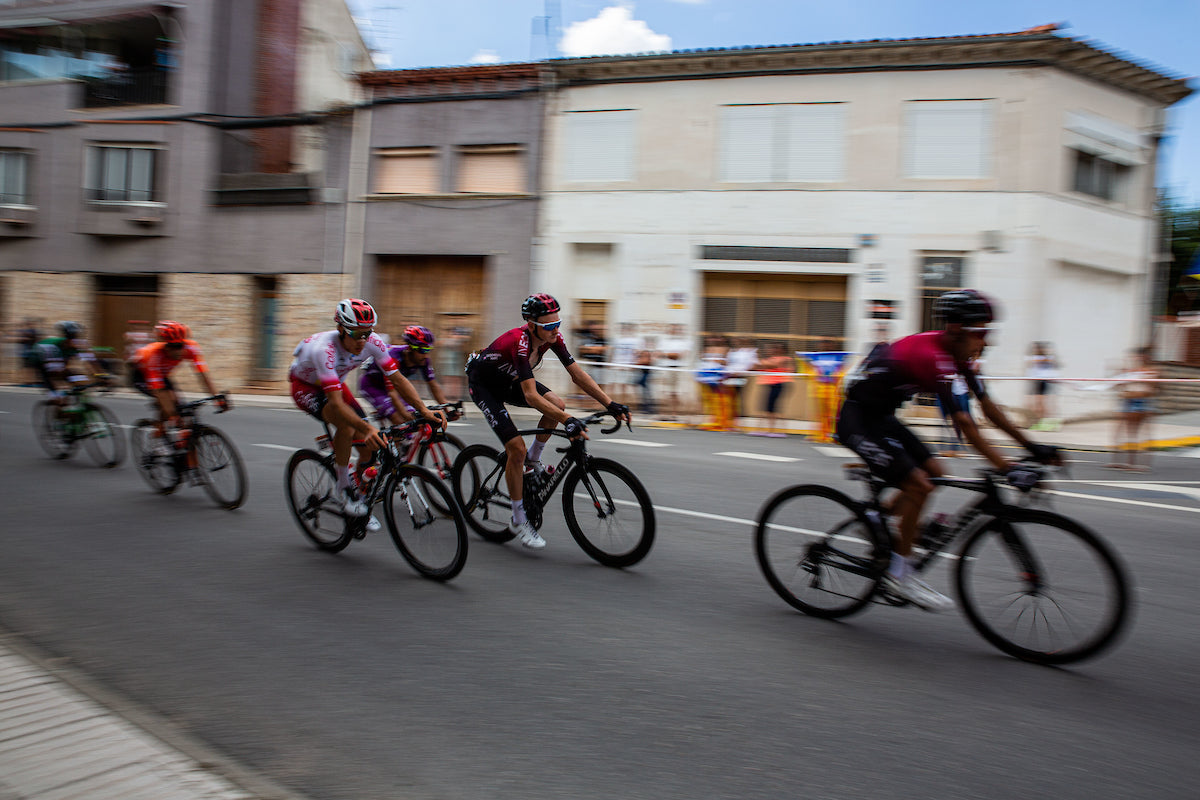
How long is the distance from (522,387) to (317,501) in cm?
179

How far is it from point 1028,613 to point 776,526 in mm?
1363

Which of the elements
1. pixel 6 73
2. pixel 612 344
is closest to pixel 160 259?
pixel 6 73

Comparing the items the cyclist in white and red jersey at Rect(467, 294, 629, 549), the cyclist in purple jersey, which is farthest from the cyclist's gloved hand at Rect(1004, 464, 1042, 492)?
the cyclist in purple jersey

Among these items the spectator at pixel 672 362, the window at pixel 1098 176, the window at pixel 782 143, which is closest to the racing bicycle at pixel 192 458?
the spectator at pixel 672 362

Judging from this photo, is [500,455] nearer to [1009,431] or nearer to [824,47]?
[1009,431]

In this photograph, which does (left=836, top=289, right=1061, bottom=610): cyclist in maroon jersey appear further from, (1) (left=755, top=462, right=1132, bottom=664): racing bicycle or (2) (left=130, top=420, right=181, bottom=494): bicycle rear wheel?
(2) (left=130, top=420, right=181, bottom=494): bicycle rear wheel

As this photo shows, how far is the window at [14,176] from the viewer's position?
28031 millimetres

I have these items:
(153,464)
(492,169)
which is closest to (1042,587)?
(153,464)

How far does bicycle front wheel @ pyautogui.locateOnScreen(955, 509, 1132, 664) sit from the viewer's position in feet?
13.2

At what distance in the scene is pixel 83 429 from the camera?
1020 centimetres

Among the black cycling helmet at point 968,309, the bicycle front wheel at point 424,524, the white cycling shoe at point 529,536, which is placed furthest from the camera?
the white cycling shoe at point 529,536

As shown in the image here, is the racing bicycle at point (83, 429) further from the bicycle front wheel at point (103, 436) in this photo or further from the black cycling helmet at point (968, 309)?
the black cycling helmet at point (968, 309)

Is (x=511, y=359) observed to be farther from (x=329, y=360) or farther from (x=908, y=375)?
(x=908, y=375)

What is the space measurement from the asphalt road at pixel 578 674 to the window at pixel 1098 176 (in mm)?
14920
